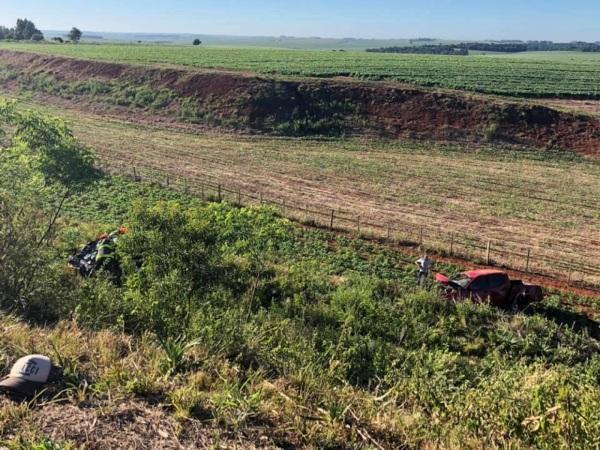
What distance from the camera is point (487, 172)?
105 feet

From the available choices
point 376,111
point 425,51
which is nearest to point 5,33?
point 425,51

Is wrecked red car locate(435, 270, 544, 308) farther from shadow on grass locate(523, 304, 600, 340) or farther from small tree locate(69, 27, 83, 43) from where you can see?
small tree locate(69, 27, 83, 43)

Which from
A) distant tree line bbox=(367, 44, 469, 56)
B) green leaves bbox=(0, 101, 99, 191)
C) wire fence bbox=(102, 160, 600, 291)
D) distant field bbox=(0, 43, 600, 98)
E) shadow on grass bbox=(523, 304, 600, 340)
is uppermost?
distant tree line bbox=(367, 44, 469, 56)

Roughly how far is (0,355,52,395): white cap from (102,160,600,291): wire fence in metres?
15.6

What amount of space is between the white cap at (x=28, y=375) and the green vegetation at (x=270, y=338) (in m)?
0.16

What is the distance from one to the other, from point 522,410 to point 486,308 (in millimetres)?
9307

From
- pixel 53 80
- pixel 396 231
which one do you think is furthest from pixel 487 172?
pixel 53 80

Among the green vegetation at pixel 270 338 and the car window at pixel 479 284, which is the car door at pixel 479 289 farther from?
the green vegetation at pixel 270 338

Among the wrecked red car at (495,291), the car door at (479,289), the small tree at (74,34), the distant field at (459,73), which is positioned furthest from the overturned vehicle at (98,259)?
the small tree at (74,34)

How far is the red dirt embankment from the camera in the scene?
1590 inches

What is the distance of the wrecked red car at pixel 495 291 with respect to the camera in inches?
590

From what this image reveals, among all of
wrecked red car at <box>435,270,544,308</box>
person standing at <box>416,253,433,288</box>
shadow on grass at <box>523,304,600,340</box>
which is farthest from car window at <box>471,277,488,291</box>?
person standing at <box>416,253,433,288</box>

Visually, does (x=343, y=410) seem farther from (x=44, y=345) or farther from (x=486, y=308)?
(x=486, y=308)

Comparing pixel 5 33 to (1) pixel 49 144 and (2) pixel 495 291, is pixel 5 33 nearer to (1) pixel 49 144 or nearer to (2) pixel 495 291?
(1) pixel 49 144
